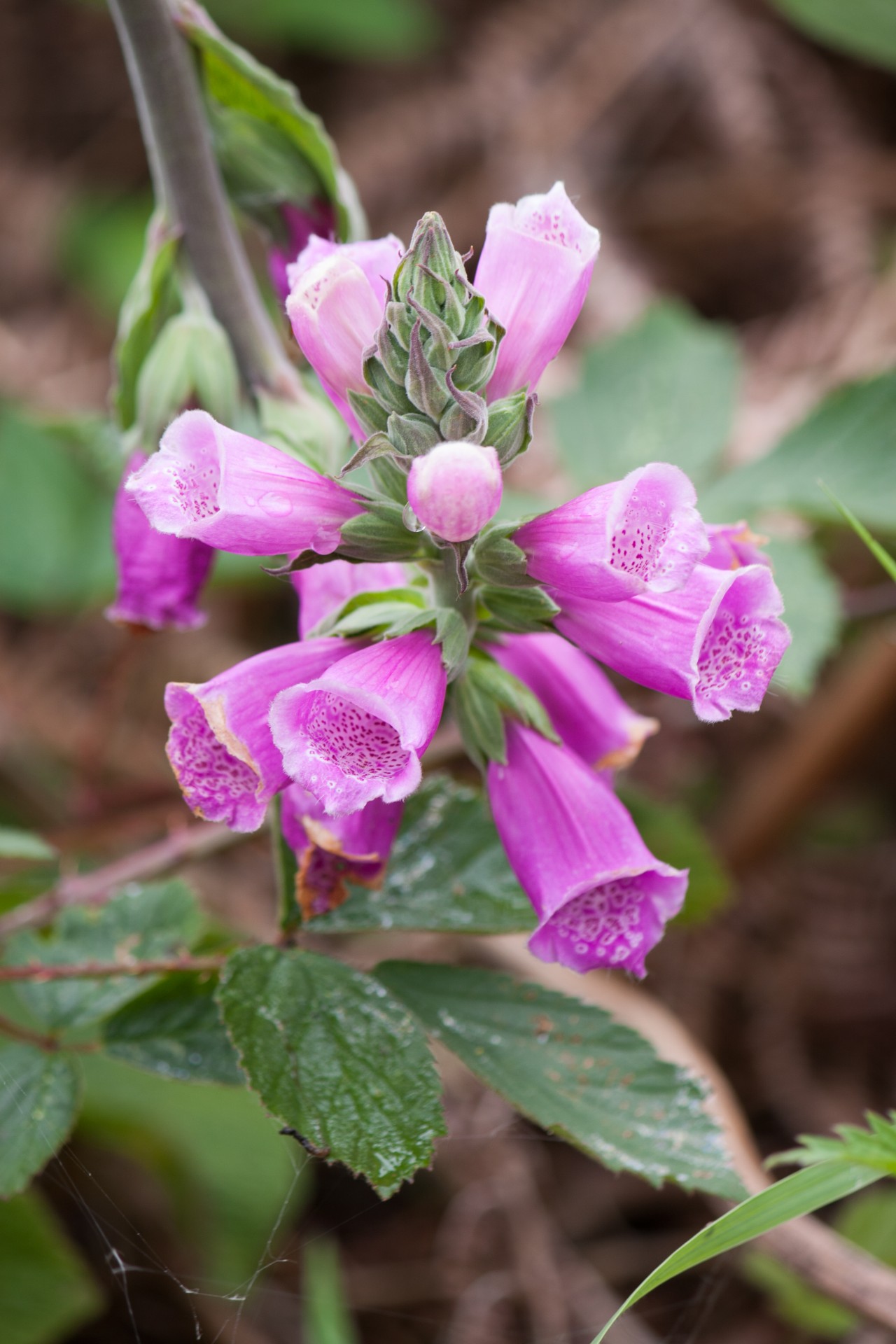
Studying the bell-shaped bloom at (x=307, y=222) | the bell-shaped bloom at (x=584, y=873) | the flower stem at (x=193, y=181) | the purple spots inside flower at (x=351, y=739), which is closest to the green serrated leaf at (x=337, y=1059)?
the bell-shaped bloom at (x=584, y=873)

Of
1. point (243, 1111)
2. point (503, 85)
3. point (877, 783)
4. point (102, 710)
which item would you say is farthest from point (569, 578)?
point (503, 85)

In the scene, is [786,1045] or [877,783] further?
[877,783]

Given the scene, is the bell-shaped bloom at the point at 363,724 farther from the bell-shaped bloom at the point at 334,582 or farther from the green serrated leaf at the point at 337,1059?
the green serrated leaf at the point at 337,1059

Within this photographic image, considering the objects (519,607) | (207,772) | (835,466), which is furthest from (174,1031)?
(835,466)

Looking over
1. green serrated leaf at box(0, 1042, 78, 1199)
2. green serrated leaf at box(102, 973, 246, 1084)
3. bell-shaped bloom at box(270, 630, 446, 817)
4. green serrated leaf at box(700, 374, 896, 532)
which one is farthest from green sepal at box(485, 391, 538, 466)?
green serrated leaf at box(700, 374, 896, 532)

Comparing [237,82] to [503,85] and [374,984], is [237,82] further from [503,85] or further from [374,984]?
[503,85]

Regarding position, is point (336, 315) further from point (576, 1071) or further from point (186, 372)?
point (576, 1071)
